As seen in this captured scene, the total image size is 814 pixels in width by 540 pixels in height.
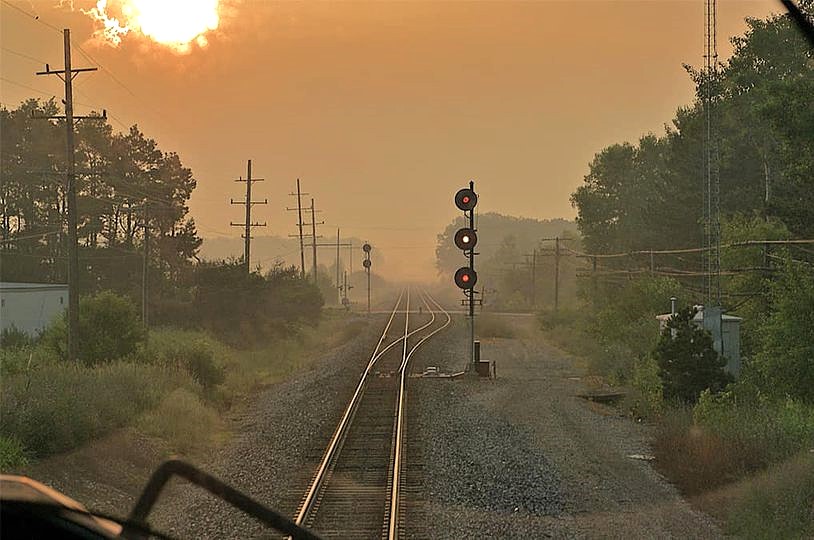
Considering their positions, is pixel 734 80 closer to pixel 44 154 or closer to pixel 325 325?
pixel 325 325

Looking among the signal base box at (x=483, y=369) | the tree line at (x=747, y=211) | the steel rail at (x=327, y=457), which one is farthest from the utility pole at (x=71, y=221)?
the tree line at (x=747, y=211)

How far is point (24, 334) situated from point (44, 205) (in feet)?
93.2

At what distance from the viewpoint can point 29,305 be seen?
44656 millimetres

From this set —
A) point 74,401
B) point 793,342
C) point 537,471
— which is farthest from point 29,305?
point 537,471

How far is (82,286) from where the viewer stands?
62.6 metres

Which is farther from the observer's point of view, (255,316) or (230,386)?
(255,316)

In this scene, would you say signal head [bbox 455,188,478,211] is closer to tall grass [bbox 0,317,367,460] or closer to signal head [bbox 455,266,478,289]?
signal head [bbox 455,266,478,289]

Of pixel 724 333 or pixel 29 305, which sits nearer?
pixel 724 333

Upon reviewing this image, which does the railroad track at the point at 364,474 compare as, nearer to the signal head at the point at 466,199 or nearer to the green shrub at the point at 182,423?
the green shrub at the point at 182,423

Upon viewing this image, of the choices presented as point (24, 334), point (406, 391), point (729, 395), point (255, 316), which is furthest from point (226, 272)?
point (729, 395)

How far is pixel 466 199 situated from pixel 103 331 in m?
12.1

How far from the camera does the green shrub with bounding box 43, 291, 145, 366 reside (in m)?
28.9

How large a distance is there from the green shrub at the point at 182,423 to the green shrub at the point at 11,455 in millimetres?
3260

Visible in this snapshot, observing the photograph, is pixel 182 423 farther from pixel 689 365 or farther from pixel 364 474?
pixel 689 365
